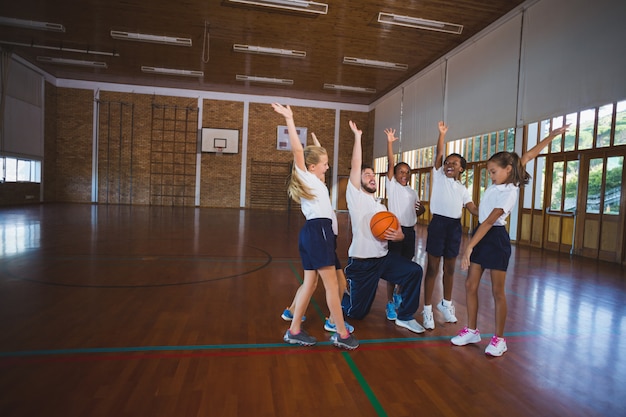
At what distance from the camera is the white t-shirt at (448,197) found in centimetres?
330

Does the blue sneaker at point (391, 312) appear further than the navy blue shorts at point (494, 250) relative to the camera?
Yes

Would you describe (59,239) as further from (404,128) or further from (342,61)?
(404,128)

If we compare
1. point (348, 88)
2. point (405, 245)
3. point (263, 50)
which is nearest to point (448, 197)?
point (405, 245)

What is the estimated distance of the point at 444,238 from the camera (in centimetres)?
332

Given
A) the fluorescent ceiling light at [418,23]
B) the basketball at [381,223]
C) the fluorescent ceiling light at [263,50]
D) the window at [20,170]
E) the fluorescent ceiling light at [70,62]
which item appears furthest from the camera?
the fluorescent ceiling light at [70,62]

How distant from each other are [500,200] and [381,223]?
866 mm

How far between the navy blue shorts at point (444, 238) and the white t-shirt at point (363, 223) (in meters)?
0.56

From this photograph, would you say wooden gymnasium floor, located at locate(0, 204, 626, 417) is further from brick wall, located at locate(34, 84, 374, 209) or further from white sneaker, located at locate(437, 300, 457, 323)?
brick wall, located at locate(34, 84, 374, 209)

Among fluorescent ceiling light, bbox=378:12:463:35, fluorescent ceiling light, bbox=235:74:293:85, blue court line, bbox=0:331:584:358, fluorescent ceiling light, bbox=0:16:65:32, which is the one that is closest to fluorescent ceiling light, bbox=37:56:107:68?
fluorescent ceiling light, bbox=0:16:65:32

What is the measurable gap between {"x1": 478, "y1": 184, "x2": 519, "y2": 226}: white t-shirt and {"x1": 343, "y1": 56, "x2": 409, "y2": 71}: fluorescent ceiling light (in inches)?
440

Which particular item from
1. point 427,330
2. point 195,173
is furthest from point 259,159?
point 427,330

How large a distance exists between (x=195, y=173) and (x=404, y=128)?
1026cm

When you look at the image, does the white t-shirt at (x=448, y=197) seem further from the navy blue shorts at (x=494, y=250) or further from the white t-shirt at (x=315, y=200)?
the white t-shirt at (x=315, y=200)

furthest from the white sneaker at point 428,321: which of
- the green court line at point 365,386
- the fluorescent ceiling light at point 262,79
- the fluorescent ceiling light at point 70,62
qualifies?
the fluorescent ceiling light at point 70,62
